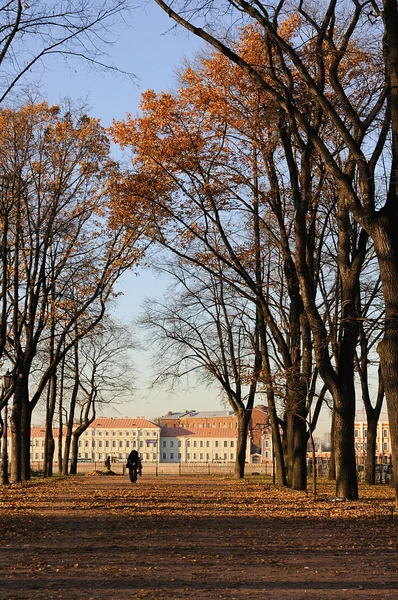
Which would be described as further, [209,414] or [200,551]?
[209,414]

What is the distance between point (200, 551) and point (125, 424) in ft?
506

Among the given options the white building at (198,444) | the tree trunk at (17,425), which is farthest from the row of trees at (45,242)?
the white building at (198,444)

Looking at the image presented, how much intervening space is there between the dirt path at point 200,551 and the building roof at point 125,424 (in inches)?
5569

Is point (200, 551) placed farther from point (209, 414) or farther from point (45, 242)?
point (209, 414)

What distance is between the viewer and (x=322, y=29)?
18.3 metres

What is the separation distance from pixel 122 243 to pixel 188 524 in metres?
18.6

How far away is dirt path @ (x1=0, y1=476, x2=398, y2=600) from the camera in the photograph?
8.86 meters

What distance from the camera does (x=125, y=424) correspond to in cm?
16462

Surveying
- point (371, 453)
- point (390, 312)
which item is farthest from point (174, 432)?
point (390, 312)

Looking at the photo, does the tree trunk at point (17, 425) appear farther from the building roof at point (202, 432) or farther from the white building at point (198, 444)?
the building roof at point (202, 432)

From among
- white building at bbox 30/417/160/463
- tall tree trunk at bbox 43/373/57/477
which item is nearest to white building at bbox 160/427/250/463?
white building at bbox 30/417/160/463

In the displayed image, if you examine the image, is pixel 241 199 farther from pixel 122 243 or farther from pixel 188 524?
pixel 188 524

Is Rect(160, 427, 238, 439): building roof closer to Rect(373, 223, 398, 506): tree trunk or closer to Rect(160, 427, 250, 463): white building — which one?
Rect(160, 427, 250, 463): white building

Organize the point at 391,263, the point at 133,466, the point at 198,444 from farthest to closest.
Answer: the point at 198,444
the point at 133,466
the point at 391,263
